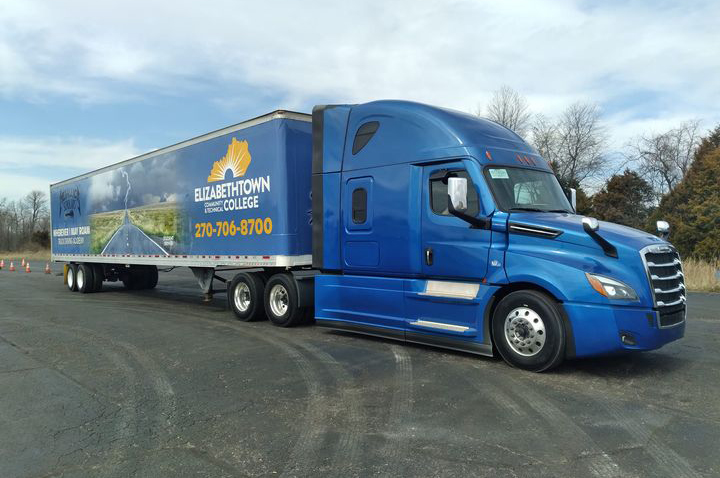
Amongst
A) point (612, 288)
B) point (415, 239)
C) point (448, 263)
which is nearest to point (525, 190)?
point (448, 263)

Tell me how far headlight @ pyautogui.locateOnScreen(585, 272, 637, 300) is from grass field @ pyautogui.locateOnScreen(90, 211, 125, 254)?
491 inches

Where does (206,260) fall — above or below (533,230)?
below

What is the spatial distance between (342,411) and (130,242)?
36.3 feet

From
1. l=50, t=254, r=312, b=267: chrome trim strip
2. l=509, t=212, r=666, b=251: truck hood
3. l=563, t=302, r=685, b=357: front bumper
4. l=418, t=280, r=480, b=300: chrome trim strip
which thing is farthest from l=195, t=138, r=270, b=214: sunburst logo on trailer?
l=563, t=302, r=685, b=357: front bumper

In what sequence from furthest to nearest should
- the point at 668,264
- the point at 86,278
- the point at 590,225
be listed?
the point at 86,278
the point at 668,264
the point at 590,225

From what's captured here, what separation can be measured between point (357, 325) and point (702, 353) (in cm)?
452

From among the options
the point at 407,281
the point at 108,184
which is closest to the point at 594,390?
the point at 407,281

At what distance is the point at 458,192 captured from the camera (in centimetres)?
626

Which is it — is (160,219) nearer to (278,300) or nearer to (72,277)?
(278,300)

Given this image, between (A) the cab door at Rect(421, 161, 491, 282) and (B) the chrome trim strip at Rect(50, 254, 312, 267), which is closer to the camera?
(A) the cab door at Rect(421, 161, 491, 282)

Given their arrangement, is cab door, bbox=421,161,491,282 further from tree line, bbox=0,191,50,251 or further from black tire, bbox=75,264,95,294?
tree line, bbox=0,191,50,251

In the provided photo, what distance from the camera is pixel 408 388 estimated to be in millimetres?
5484

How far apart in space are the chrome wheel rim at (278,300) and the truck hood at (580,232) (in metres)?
4.66

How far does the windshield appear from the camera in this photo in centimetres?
648
